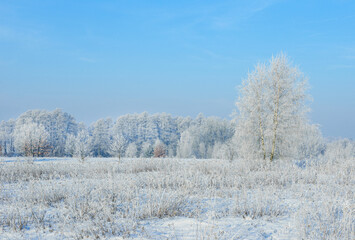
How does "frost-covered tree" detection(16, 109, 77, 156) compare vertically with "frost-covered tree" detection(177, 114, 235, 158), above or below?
above

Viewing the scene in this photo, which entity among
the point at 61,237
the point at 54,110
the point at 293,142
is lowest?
the point at 61,237

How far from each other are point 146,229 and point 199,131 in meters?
52.5

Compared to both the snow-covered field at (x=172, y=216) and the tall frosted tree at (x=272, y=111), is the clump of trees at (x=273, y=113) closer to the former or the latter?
the tall frosted tree at (x=272, y=111)

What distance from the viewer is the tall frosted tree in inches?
615

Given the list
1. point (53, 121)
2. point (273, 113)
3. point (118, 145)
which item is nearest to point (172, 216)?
point (273, 113)

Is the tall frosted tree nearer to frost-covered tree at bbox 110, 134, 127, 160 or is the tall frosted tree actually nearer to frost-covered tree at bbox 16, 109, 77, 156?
frost-covered tree at bbox 110, 134, 127, 160

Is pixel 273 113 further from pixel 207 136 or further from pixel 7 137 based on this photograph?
pixel 7 137

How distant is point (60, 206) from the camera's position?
5.01 m

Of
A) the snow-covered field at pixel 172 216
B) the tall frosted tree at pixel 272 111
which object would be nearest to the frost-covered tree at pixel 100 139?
the tall frosted tree at pixel 272 111

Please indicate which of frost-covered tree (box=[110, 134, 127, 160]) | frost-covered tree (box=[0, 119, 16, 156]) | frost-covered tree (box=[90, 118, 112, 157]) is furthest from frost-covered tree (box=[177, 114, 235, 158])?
frost-covered tree (box=[0, 119, 16, 156])

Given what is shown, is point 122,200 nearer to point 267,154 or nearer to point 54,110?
point 267,154

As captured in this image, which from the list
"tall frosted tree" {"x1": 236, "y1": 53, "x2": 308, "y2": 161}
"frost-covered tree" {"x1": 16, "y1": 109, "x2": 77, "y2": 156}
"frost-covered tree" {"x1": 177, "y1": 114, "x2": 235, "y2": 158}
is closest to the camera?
"tall frosted tree" {"x1": 236, "y1": 53, "x2": 308, "y2": 161}

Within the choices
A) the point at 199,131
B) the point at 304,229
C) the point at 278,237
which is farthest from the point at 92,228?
the point at 199,131

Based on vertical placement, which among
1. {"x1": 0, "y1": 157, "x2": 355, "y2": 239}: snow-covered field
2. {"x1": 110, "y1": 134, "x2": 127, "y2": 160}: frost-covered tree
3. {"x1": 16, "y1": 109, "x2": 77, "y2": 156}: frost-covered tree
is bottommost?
{"x1": 0, "y1": 157, "x2": 355, "y2": 239}: snow-covered field
